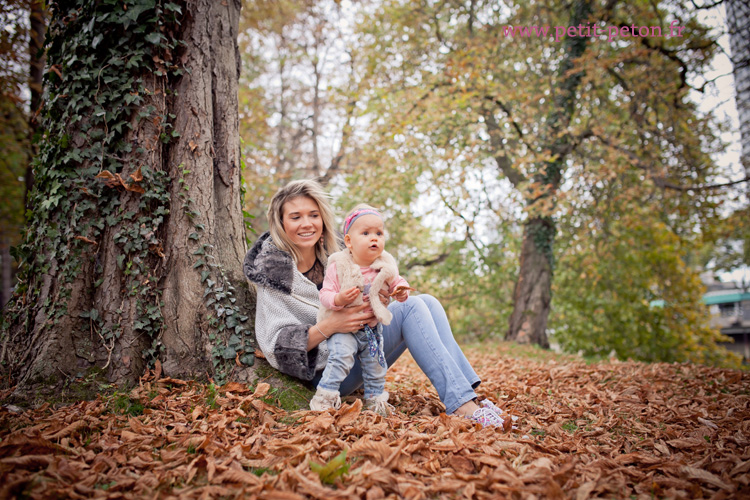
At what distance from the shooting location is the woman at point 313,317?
2.54 metres

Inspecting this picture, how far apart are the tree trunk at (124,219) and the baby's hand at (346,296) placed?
0.82 m

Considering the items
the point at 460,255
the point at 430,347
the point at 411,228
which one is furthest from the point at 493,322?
the point at 430,347

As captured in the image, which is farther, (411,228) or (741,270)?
(741,270)

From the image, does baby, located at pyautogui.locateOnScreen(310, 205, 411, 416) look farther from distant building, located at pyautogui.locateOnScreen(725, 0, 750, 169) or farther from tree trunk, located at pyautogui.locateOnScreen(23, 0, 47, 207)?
distant building, located at pyautogui.locateOnScreen(725, 0, 750, 169)

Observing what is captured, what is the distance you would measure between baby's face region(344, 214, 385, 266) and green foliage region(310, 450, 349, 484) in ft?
3.95

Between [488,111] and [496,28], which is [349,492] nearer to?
[488,111]

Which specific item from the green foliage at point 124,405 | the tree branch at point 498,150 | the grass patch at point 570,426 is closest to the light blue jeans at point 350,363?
the green foliage at point 124,405

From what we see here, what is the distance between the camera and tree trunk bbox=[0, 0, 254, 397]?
2645 mm

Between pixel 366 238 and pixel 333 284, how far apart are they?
0.34 m

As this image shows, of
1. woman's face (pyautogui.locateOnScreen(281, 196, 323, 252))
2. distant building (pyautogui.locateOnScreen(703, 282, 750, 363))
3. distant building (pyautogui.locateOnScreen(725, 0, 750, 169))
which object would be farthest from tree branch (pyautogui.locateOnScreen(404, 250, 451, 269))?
distant building (pyautogui.locateOnScreen(703, 282, 750, 363))

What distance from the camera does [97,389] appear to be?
254 centimetres

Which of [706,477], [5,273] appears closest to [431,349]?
[706,477]

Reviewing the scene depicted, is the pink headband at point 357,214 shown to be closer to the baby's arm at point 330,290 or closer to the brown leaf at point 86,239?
the baby's arm at point 330,290

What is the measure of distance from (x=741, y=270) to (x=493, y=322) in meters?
23.3
